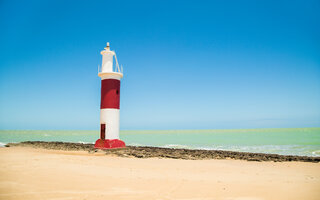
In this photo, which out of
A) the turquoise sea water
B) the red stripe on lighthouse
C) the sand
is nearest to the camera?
the sand

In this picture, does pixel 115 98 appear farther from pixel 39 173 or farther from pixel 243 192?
pixel 243 192

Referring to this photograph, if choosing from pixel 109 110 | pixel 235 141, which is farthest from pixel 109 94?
pixel 235 141

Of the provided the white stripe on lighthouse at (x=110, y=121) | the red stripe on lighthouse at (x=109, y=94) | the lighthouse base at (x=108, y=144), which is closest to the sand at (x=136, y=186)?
the lighthouse base at (x=108, y=144)

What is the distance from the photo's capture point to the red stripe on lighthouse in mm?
12383

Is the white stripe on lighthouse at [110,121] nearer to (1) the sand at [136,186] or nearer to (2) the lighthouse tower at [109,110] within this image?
(2) the lighthouse tower at [109,110]

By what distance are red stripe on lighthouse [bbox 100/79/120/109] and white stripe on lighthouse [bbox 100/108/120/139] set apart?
0.29m

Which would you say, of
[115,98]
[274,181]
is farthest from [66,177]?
[115,98]

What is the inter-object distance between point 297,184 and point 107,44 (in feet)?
39.9

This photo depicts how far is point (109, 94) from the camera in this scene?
1241cm

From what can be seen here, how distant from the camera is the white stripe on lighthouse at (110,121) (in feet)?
40.2

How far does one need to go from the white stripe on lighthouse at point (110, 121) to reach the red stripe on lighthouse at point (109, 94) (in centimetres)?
29

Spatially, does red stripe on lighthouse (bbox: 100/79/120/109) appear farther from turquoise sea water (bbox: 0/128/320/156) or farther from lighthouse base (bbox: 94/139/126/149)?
turquoise sea water (bbox: 0/128/320/156)

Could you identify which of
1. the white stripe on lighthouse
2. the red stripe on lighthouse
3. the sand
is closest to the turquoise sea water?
the white stripe on lighthouse

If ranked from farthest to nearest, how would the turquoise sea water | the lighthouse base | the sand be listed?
the turquoise sea water, the lighthouse base, the sand
